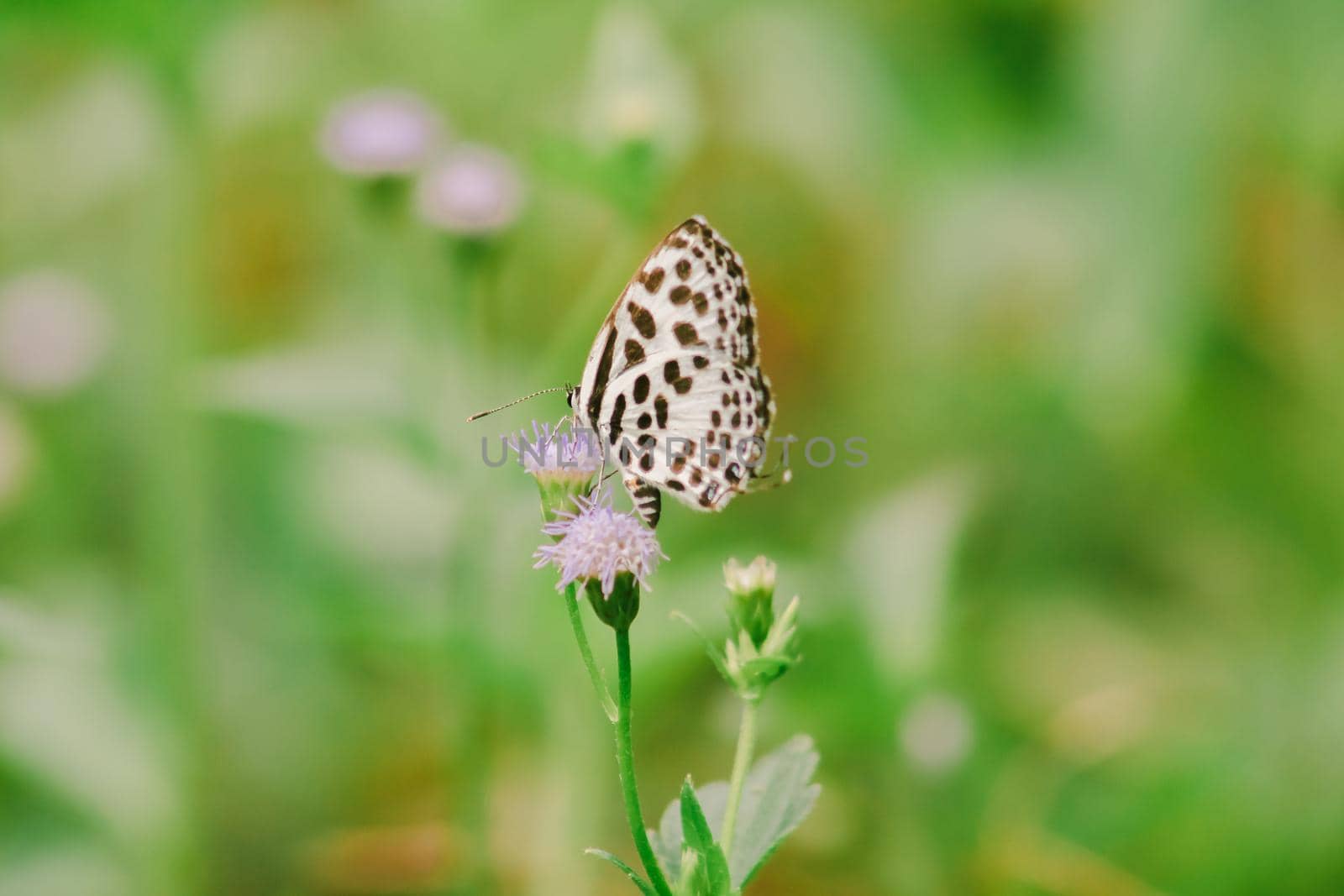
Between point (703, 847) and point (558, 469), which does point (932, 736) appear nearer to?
point (558, 469)

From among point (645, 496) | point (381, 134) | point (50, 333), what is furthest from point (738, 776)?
point (50, 333)

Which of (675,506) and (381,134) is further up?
(381,134)

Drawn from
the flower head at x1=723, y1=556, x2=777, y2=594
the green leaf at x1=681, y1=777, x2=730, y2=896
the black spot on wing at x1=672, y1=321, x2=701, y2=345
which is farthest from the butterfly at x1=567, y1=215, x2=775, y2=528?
the green leaf at x1=681, y1=777, x2=730, y2=896

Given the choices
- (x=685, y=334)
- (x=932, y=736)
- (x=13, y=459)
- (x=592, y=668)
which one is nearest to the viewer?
(x=592, y=668)

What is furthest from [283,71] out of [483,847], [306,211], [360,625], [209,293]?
[483,847]

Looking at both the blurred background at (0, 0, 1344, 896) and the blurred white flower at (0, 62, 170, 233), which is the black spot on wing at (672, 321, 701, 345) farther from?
the blurred white flower at (0, 62, 170, 233)
